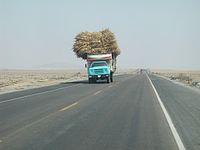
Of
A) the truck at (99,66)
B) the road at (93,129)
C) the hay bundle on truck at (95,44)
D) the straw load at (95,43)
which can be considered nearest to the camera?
the road at (93,129)

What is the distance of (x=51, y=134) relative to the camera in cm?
1151

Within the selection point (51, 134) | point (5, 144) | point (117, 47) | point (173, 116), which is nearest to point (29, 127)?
point (51, 134)

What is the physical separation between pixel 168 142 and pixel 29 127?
14.4 ft

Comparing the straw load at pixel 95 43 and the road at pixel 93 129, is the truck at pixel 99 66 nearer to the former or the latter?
the straw load at pixel 95 43

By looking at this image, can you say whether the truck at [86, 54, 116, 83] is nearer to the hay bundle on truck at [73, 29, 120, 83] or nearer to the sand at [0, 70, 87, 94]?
the sand at [0, 70, 87, 94]

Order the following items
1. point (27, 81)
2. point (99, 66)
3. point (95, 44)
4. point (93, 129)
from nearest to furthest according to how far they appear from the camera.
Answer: point (93, 129) → point (99, 66) → point (27, 81) → point (95, 44)

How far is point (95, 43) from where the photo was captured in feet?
241

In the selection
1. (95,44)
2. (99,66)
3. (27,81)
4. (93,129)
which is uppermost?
(95,44)

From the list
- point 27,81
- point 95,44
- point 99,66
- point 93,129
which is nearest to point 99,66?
point 99,66

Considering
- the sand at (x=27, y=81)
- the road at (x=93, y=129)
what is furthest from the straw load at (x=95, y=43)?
the road at (x=93, y=129)

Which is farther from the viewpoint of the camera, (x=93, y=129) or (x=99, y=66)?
(x=99, y=66)

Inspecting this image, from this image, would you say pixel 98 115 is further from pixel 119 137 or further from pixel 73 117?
pixel 119 137

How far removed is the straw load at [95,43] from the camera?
70.7 metres

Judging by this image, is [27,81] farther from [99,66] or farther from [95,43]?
[99,66]
